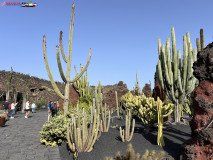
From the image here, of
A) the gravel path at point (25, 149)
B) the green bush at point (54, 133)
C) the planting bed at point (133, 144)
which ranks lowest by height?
the gravel path at point (25, 149)

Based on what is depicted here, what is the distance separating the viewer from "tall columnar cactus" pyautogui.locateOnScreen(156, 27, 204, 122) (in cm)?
823

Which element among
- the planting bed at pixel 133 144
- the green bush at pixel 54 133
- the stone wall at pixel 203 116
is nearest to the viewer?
A: the stone wall at pixel 203 116

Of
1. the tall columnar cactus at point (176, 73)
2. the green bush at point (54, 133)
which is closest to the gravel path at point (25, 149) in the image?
the green bush at point (54, 133)

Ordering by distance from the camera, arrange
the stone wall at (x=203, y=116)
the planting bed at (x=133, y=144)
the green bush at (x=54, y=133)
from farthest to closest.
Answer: the green bush at (x=54, y=133), the planting bed at (x=133, y=144), the stone wall at (x=203, y=116)

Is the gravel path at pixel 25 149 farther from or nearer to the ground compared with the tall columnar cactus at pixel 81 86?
nearer to the ground

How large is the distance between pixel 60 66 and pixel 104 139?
2929mm

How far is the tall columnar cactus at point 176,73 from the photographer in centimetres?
823

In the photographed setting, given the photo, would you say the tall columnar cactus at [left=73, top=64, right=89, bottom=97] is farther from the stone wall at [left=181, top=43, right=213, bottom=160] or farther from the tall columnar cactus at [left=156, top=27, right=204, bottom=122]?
the stone wall at [left=181, top=43, right=213, bottom=160]

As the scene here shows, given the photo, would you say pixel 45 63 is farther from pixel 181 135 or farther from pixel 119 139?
pixel 181 135

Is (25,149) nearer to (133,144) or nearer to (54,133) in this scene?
(54,133)

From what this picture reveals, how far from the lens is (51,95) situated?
2819 cm

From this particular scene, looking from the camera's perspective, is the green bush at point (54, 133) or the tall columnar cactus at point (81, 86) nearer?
the green bush at point (54, 133)

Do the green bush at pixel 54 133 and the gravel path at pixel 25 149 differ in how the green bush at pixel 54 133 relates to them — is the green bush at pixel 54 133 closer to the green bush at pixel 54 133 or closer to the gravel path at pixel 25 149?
the green bush at pixel 54 133

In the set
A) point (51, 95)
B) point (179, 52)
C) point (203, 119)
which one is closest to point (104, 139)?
point (203, 119)
